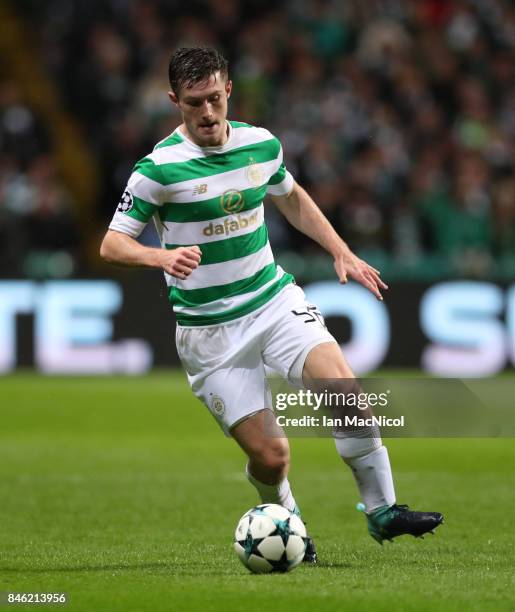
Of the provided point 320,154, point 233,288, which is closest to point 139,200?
point 233,288

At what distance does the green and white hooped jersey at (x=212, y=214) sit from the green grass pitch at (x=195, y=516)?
1.13 meters

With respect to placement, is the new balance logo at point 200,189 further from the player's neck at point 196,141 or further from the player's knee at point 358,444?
the player's knee at point 358,444

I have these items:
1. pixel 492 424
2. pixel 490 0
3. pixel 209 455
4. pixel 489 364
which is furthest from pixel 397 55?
pixel 492 424

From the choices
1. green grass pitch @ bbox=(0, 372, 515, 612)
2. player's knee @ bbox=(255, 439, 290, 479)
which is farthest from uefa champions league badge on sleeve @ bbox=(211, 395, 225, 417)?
green grass pitch @ bbox=(0, 372, 515, 612)

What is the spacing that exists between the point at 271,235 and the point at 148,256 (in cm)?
973

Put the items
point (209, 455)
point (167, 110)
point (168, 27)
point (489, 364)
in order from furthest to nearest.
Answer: point (168, 27)
point (167, 110)
point (489, 364)
point (209, 455)

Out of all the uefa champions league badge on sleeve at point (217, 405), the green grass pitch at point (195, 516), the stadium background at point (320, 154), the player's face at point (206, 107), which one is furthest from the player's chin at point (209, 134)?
the stadium background at point (320, 154)

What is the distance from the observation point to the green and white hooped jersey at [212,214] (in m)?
5.75

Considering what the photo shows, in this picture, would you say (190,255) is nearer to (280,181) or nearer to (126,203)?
(126,203)

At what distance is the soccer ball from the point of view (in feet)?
17.5

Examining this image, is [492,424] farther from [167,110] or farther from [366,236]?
[167,110]

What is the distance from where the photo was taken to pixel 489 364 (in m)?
14.0

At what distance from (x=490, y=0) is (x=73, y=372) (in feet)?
23.0

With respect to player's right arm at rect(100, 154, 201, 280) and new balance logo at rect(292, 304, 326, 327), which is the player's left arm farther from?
player's right arm at rect(100, 154, 201, 280)
